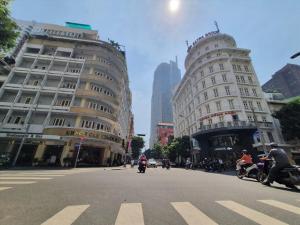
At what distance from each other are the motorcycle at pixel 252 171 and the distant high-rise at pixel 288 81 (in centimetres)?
6139

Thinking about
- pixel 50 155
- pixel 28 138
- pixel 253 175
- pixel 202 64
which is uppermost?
pixel 202 64

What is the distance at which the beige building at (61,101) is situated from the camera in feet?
76.4

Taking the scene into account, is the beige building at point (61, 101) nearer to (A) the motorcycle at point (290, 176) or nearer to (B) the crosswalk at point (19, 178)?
(B) the crosswalk at point (19, 178)

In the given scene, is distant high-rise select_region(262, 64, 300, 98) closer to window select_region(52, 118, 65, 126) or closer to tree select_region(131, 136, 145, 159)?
tree select_region(131, 136, 145, 159)

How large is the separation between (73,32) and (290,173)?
42.9 metres

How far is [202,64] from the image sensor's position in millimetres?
37812

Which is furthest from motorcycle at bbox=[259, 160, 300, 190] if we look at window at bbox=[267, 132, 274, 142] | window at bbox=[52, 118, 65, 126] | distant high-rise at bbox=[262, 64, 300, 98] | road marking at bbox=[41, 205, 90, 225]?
distant high-rise at bbox=[262, 64, 300, 98]

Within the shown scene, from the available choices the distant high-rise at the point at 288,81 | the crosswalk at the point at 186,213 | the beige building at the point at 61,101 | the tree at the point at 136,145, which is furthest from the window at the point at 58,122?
the distant high-rise at the point at 288,81

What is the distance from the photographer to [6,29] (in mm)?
10523

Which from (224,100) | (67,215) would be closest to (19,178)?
(67,215)

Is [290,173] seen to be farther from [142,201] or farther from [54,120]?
[54,120]

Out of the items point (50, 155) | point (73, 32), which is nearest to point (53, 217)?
point (50, 155)

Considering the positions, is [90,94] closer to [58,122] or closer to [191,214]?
[58,122]

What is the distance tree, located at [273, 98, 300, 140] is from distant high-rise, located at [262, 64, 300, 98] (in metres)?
34.9
